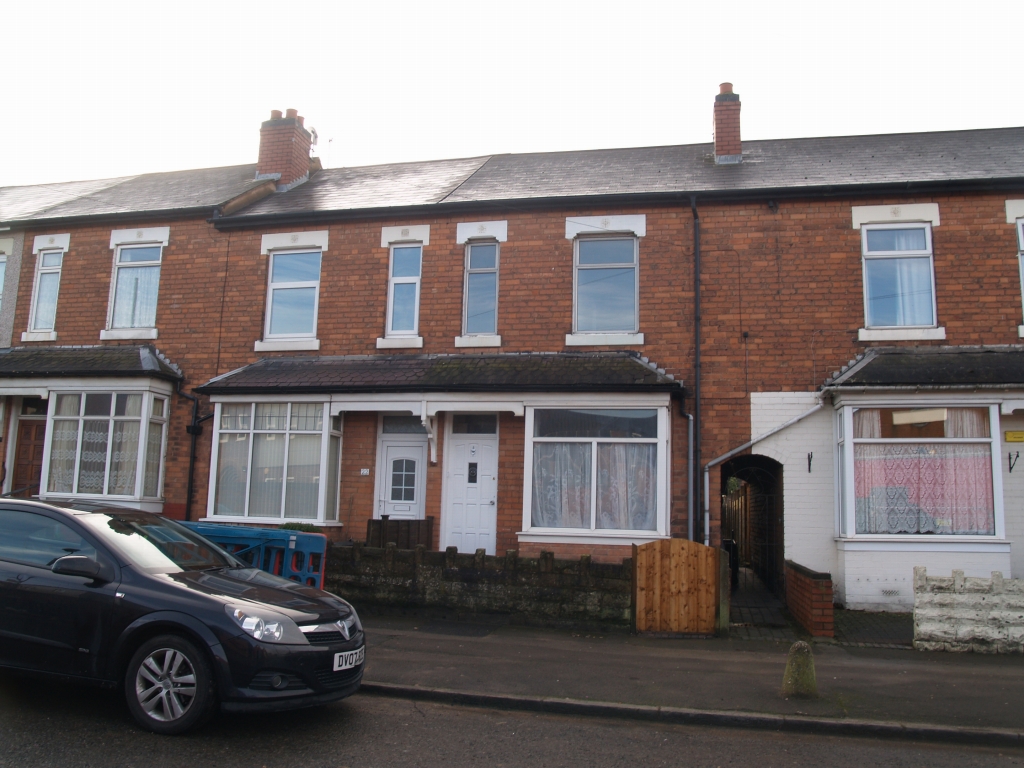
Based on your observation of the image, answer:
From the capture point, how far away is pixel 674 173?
541 inches

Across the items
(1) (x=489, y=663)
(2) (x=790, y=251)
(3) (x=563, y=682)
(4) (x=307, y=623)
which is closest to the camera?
(4) (x=307, y=623)

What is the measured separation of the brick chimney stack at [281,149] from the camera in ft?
52.4

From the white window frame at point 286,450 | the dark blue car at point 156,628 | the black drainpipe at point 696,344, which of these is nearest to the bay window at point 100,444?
the white window frame at point 286,450

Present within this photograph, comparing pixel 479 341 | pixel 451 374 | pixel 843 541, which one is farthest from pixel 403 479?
pixel 843 541

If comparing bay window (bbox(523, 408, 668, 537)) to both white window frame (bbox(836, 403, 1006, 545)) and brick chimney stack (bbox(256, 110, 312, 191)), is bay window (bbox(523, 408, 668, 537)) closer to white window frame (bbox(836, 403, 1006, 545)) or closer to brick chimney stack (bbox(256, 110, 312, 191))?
white window frame (bbox(836, 403, 1006, 545))

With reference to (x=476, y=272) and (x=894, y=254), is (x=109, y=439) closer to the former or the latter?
(x=476, y=272)

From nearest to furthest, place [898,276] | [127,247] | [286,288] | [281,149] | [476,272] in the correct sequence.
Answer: [898,276], [476,272], [286,288], [127,247], [281,149]

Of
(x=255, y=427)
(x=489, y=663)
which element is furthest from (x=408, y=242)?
(x=489, y=663)

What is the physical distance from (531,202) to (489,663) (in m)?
7.83

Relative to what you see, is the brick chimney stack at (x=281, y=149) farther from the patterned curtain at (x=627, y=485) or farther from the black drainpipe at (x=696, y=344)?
the patterned curtain at (x=627, y=485)

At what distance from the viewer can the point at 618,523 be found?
1170 centimetres

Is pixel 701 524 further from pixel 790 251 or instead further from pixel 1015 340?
pixel 1015 340

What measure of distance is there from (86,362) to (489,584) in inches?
336

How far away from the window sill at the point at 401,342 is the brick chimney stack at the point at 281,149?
15.9 ft
